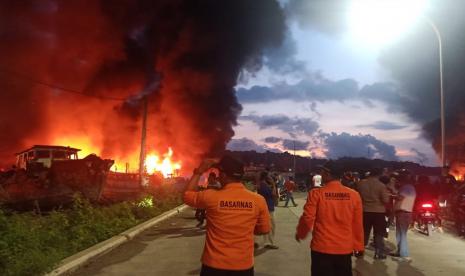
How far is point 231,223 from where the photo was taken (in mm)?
3971

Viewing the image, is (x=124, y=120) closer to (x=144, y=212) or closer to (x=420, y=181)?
(x=144, y=212)

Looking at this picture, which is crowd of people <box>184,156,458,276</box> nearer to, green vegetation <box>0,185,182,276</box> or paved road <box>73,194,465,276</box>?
paved road <box>73,194,465,276</box>

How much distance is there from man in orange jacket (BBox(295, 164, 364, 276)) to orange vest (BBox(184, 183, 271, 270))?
1007 millimetres

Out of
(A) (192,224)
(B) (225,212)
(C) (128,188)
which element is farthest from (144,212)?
(B) (225,212)

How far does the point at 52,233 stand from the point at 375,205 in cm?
586

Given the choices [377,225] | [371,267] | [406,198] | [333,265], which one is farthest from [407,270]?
[333,265]

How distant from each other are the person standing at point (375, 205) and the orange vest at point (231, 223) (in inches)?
225

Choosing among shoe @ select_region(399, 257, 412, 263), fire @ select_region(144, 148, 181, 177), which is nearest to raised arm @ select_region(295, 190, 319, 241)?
shoe @ select_region(399, 257, 412, 263)

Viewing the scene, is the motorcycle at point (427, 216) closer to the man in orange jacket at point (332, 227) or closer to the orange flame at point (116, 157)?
the man in orange jacket at point (332, 227)

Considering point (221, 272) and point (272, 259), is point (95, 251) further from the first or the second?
point (221, 272)

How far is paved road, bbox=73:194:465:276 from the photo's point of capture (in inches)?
337

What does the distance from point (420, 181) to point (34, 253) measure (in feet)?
28.9

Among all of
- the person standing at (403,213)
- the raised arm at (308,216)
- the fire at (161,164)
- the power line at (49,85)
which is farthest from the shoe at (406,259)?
the power line at (49,85)

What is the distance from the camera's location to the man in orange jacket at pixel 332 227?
16.0 feet
